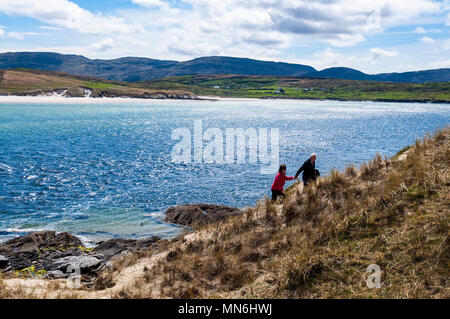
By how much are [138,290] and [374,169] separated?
29.0 ft

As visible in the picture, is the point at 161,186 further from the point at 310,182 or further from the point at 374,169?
the point at 374,169

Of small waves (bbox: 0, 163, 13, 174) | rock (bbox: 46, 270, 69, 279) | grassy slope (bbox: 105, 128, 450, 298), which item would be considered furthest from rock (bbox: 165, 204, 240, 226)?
small waves (bbox: 0, 163, 13, 174)

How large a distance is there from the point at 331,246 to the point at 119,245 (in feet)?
30.6

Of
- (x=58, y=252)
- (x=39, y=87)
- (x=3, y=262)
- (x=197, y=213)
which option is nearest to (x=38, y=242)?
(x=58, y=252)

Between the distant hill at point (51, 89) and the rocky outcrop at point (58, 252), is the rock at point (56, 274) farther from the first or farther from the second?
the distant hill at point (51, 89)

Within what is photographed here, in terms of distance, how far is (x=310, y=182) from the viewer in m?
12.0

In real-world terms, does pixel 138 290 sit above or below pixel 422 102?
below

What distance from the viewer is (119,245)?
1392 centimetres

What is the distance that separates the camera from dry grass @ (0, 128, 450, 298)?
22.2 ft

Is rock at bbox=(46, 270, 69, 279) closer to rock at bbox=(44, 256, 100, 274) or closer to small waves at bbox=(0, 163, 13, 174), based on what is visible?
rock at bbox=(44, 256, 100, 274)

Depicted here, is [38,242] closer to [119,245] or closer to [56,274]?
[119,245]

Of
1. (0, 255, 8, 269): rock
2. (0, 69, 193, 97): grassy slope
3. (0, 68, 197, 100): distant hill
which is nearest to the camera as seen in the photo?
(0, 255, 8, 269): rock

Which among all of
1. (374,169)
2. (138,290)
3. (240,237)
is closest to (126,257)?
(138,290)

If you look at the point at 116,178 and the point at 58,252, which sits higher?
the point at 116,178
